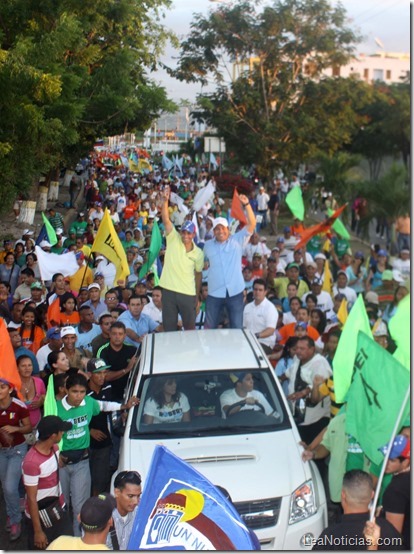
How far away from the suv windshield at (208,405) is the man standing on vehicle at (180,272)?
269 centimetres

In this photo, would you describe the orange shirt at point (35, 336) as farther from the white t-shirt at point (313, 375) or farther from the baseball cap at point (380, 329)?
the baseball cap at point (380, 329)

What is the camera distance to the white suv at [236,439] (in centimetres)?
563

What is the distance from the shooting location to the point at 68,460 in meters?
6.50

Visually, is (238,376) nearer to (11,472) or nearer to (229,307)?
(11,472)

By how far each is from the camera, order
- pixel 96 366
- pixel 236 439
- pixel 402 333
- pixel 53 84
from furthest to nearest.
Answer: pixel 53 84, pixel 96 366, pixel 236 439, pixel 402 333

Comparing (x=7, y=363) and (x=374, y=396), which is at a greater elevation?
(x=374, y=396)

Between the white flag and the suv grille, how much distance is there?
6.32 meters

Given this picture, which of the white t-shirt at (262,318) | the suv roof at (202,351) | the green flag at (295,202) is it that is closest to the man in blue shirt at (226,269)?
the white t-shirt at (262,318)

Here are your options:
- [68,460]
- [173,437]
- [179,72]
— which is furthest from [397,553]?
[179,72]

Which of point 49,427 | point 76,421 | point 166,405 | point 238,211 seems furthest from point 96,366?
point 238,211

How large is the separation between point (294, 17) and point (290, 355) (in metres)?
24.3

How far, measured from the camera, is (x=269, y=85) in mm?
32344

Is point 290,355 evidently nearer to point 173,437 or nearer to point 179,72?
point 173,437

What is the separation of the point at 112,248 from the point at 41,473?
6089 millimetres
